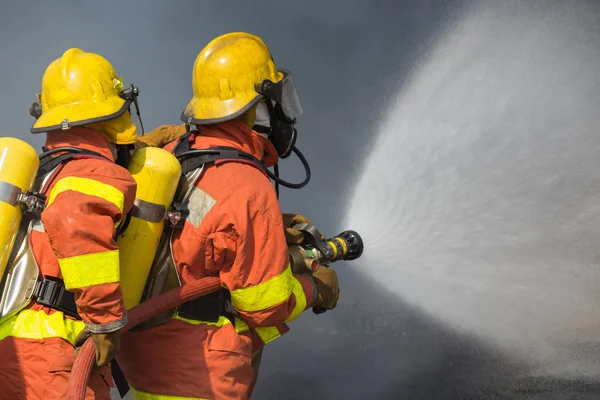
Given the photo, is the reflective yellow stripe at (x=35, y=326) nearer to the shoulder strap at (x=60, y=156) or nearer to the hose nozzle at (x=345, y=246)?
the shoulder strap at (x=60, y=156)

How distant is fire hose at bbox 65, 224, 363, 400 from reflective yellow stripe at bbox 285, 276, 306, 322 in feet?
0.39

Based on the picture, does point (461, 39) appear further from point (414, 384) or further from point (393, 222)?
point (414, 384)

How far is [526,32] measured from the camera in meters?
6.47

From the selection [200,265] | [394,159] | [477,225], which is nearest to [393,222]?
[477,225]

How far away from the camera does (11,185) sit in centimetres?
239

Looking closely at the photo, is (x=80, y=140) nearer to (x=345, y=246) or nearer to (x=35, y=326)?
(x=35, y=326)

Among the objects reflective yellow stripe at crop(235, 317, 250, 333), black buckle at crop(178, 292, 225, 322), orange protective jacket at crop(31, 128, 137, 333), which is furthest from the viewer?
reflective yellow stripe at crop(235, 317, 250, 333)

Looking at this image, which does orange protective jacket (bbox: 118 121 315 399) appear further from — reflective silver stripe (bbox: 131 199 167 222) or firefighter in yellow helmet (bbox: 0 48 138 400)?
firefighter in yellow helmet (bbox: 0 48 138 400)

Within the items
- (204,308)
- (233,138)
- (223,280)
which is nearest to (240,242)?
(223,280)

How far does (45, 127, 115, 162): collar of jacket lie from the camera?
276 cm

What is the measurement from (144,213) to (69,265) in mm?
520

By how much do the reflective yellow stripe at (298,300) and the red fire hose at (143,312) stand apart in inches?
19.0

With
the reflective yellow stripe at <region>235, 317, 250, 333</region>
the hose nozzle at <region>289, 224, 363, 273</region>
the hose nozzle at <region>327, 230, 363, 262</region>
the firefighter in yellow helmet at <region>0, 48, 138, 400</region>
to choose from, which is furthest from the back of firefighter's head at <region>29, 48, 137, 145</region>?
the hose nozzle at <region>327, 230, 363, 262</region>

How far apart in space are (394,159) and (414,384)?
2815 mm
